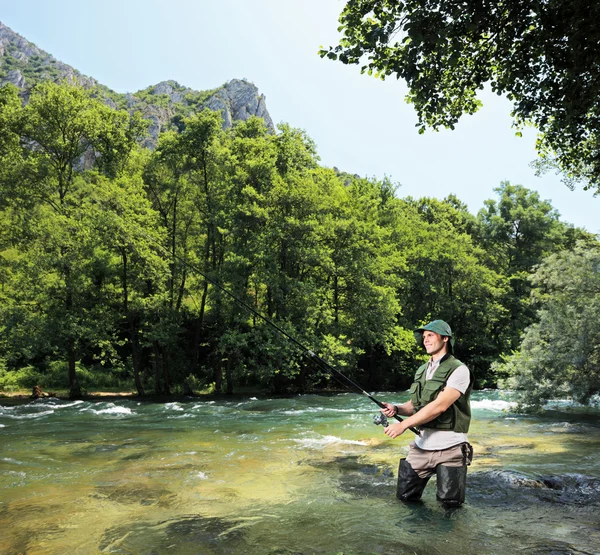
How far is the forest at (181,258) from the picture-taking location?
24.4 metres

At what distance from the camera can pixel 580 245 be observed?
1666cm

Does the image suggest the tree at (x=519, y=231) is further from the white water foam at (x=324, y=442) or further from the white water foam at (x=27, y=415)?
the white water foam at (x=27, y=415)

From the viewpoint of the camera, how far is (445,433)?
5.04 metres

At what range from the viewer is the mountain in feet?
481

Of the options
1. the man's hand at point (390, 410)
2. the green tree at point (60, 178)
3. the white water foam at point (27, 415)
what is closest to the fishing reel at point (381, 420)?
the man's hand at point (390, 410)

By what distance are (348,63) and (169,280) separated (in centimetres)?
2335

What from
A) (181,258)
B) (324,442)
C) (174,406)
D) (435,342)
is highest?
(181,258)

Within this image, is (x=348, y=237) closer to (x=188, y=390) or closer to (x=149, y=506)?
(x=188, y=390)

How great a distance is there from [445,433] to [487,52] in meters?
6.97

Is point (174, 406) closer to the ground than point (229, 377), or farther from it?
closer to the ground

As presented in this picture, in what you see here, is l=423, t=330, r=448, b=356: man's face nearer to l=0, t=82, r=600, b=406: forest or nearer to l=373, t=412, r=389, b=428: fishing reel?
l=373, t=412, r=389, b=428: fishing reel

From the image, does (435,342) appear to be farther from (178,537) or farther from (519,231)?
(519,231)

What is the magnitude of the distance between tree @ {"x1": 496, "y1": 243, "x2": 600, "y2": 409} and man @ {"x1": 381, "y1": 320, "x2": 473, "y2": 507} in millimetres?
12759

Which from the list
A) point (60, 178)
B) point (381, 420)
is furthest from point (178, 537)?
point (60, 178)
